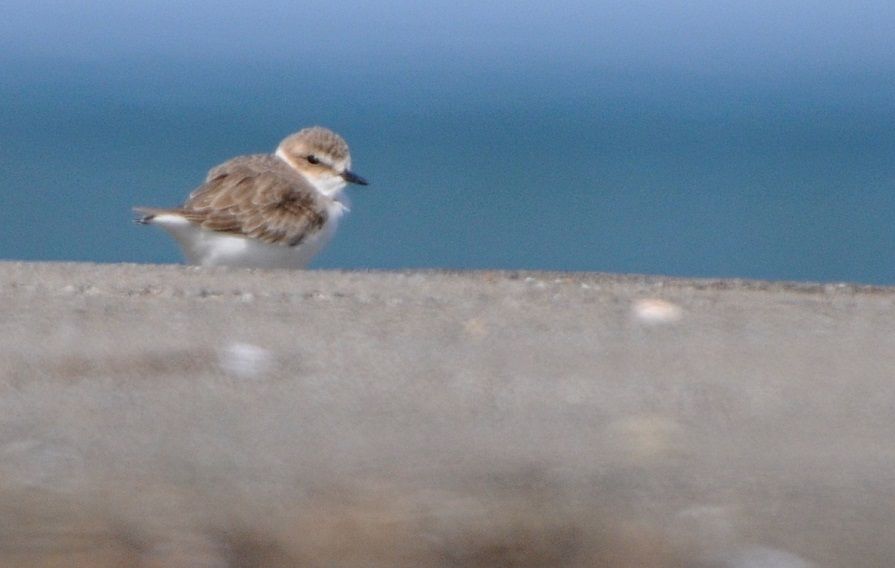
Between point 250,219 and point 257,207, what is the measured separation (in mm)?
74

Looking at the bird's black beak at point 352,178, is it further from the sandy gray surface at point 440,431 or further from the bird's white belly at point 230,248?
the sandy gray surface at point 440,431

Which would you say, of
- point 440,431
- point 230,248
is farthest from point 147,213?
point 440,431

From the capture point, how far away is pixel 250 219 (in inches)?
252

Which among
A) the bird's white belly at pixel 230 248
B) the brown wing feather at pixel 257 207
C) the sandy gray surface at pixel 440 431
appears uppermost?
the brown wing feather at pixel 257 207

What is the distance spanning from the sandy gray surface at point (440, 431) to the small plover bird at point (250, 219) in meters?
2.39

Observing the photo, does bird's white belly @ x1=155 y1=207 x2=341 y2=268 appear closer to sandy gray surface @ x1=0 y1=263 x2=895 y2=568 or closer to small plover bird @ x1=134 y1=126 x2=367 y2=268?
small plover bird @ x1=134 y1=126 x2=367 y2=268

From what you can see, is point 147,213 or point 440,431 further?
point 147,213

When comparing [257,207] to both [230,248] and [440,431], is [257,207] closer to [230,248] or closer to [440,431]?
[230,248]

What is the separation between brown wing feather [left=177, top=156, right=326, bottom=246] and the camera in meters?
6.39

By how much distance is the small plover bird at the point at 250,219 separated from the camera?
21.0 feet

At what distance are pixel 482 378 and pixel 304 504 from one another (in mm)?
778

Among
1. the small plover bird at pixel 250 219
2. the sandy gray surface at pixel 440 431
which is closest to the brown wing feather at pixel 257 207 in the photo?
the small plover bird at pixel 250 219

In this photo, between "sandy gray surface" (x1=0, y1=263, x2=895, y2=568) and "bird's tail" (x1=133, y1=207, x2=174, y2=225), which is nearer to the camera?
"sandy gray surface" (x1=0, y1=263, x2=895, y2=568)

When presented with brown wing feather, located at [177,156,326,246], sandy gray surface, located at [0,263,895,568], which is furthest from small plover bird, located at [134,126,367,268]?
sandy gray surface, located at [0,263,895,568]
